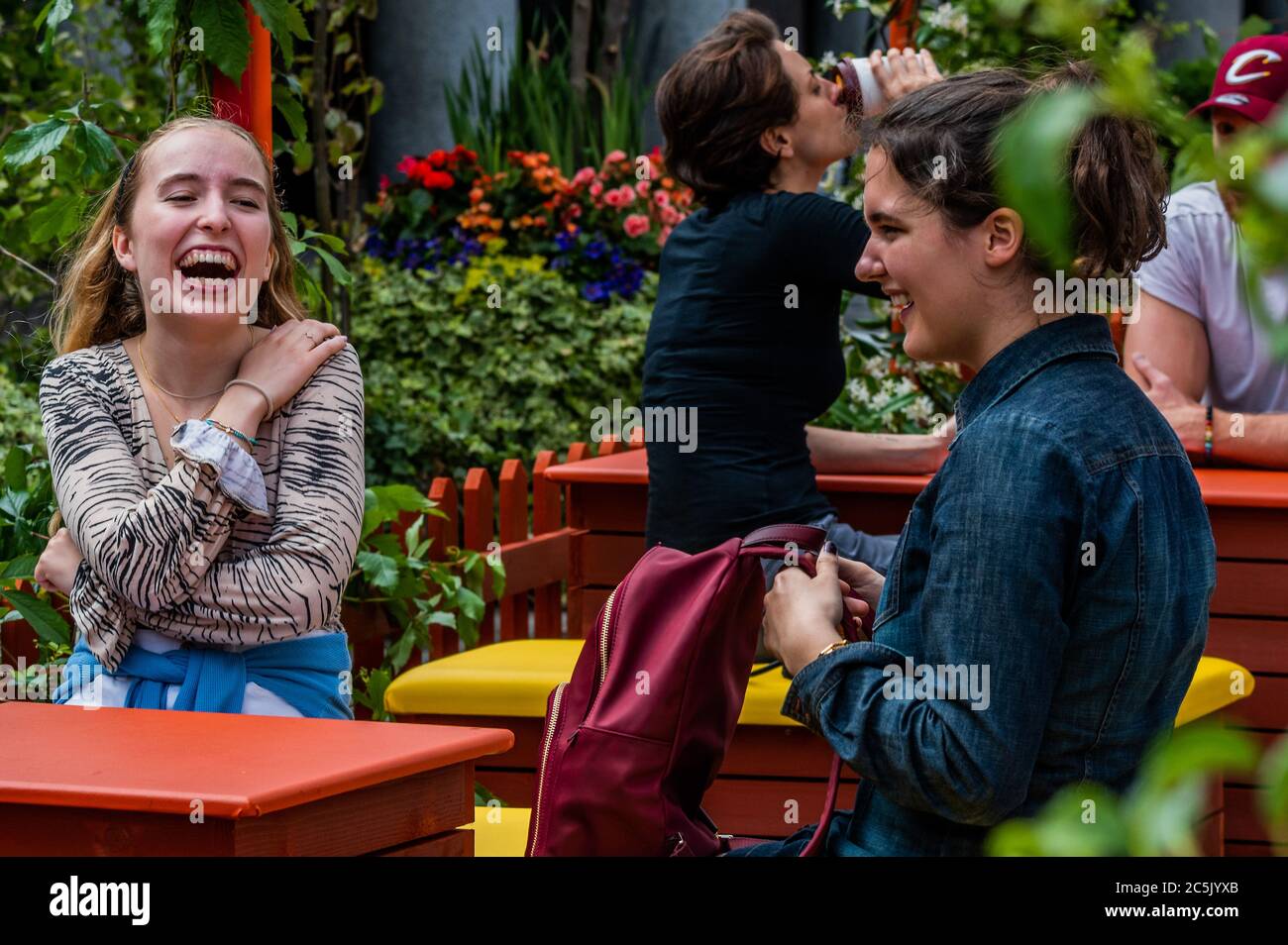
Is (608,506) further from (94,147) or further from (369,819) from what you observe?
(369,819)

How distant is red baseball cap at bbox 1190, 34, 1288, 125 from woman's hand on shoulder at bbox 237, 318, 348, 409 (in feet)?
7.02

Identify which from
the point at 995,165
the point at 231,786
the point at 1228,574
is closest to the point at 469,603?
the point at 1228,574

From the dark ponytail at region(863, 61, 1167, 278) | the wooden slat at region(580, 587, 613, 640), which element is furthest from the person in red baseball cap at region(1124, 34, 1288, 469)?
the dark ponytail at region(863, 61, 1167, 278)

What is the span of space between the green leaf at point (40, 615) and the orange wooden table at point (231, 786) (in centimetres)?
85

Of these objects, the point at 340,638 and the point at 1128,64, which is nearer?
the point at 1128,64

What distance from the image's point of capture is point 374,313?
7.46 meters

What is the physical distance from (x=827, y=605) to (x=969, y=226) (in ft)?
1.51

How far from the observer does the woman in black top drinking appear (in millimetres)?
3447

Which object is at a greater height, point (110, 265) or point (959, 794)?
point (110, 265)

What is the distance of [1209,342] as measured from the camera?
12.9ft
